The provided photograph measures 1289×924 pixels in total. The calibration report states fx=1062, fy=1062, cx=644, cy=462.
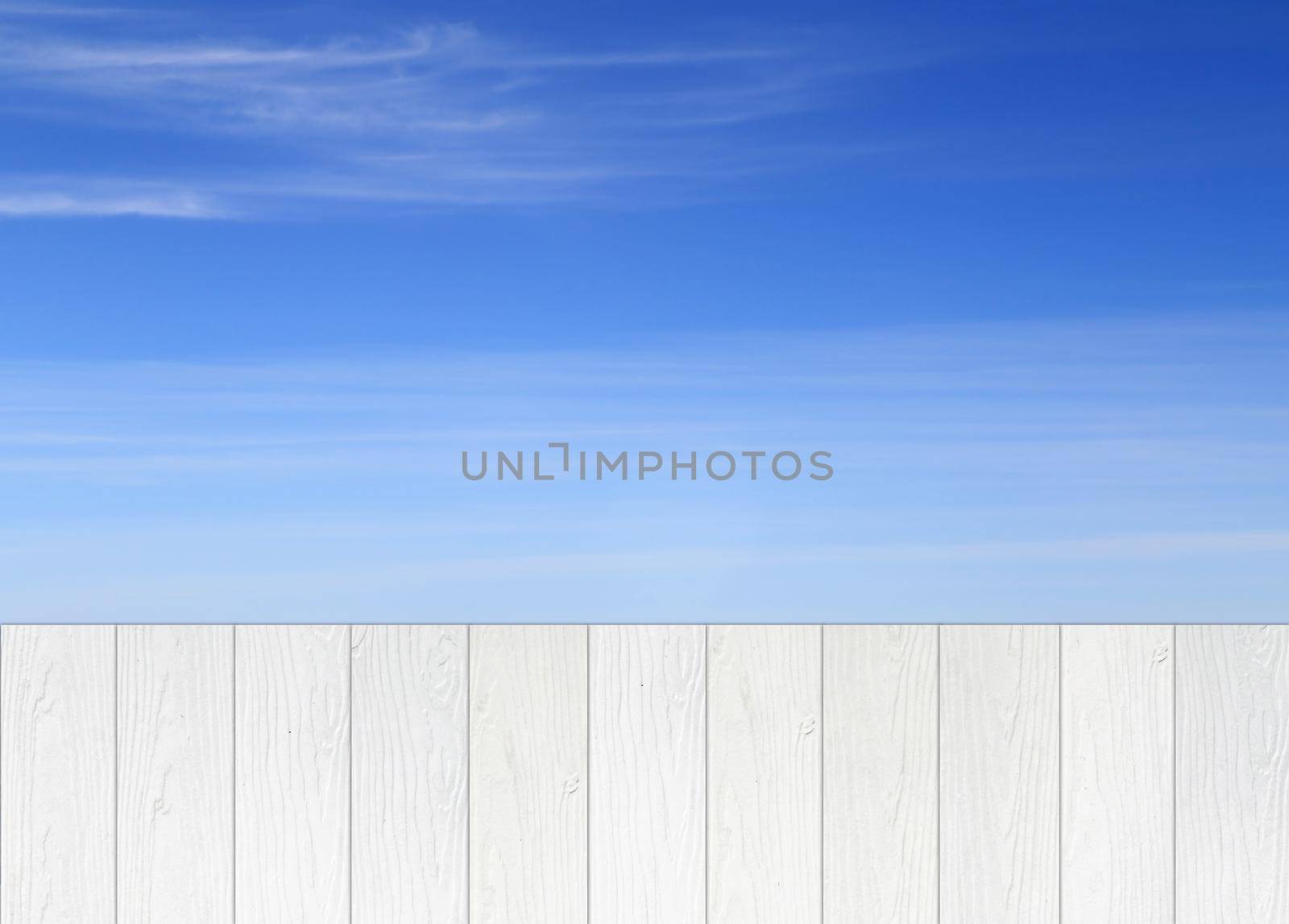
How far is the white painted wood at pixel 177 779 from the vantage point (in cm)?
158

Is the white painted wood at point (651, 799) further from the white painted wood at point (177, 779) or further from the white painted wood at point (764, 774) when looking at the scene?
the white painted wood at point (177, 779)

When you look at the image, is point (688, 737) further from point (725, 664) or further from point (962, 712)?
point (962, 712)

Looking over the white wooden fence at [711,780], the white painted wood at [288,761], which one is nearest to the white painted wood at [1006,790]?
the white wooden fence at [711,780]

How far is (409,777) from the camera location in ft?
5.18

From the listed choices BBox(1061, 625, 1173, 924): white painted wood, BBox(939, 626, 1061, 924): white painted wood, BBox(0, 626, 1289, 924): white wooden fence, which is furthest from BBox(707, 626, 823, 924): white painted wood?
BBox(1061, 625, 1173, 924): white painted wood

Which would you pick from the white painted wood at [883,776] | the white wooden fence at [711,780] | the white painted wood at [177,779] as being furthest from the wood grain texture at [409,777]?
the white painted wood at [883,776]

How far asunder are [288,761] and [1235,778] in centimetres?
141

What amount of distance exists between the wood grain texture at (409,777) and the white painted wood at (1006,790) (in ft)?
2.37

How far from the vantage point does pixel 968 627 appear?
5.20 feet

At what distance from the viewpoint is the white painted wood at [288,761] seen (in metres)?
1.58

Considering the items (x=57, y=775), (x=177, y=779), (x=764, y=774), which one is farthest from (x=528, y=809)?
(x=57, y=775)

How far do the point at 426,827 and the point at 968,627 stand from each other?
859 mm

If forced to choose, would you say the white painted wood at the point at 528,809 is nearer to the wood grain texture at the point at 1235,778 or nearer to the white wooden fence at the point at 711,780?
the white wooden fence at the point at 711,780

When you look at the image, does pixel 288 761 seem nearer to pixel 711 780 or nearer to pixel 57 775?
pixel 57 775
